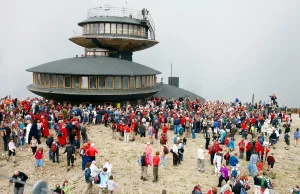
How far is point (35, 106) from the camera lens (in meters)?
26.5

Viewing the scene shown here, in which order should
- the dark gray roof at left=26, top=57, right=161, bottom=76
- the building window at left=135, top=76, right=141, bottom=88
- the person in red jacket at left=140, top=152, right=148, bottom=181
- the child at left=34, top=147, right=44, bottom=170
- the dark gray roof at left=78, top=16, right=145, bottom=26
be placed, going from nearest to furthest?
the person in red jacket at left=140, top=152, right=148, bottom=181, the child at left=34, top=147, right=44, bottom=170, the dark gray roof at left=26, top=57, right=161, bottom=76, the building window at left=135, top=76, right=141, bottom=88, the dark gray roof at left=78, top=16, right=145, bottom=26

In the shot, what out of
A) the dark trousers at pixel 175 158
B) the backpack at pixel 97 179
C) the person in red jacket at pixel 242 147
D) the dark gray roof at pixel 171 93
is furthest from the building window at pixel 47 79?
the person in red jacket at pixel 242 147

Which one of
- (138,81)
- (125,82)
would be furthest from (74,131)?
(138,81)

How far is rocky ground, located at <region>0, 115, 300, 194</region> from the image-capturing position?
16.5 m

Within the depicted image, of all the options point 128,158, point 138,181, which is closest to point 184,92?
point 128,158

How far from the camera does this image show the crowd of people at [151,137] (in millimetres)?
15664

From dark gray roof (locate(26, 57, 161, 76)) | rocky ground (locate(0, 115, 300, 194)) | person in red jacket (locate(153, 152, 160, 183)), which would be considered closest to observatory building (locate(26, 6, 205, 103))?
dark gray roof (locate(26, 57, 161, 76))

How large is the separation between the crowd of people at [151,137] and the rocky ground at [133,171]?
Result: 0.44 m

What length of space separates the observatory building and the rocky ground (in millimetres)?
10746

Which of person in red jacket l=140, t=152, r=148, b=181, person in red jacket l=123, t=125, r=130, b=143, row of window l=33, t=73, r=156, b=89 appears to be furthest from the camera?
row of window l=33, t=73, r=156, b=89

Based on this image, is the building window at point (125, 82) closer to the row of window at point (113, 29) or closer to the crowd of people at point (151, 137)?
the crowd of people at point (151, 137)

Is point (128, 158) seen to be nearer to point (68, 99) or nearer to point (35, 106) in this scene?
point (35, 106)

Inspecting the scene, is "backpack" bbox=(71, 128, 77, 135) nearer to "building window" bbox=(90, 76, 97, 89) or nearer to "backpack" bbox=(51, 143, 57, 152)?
"backpack" bbox=(51, 143, 57, 152)

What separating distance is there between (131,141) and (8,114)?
11697 mm
